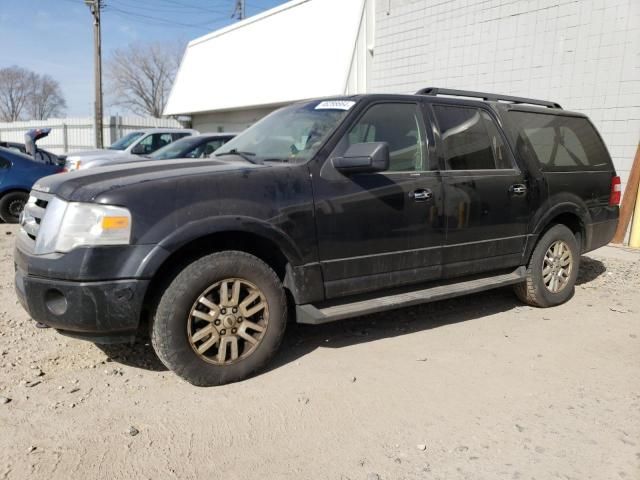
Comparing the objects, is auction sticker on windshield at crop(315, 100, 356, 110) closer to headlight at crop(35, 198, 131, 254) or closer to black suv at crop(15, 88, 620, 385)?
black suv at crop(15, 88, 620, 385)

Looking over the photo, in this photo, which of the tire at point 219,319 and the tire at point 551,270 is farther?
the tire at point 551,270

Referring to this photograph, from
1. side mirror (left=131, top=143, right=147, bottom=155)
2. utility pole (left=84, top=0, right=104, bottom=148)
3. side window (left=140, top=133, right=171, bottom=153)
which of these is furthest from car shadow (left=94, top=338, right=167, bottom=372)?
utility pole (left=84, top=0, right=104, bottom=148)

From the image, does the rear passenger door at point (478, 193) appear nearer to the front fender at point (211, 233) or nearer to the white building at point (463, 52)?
the front fender at point (211, 233)

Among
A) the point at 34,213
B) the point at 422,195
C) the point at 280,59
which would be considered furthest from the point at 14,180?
the point at 280,59

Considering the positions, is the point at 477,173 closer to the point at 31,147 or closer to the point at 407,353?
the point at 407,353

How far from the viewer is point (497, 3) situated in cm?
994

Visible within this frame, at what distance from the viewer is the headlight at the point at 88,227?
2.99m

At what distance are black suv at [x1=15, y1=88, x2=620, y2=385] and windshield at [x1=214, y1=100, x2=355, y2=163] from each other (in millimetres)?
18

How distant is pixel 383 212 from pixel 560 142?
257 centimetres

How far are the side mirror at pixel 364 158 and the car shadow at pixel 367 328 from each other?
144cm

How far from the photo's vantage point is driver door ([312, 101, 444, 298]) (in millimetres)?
3691

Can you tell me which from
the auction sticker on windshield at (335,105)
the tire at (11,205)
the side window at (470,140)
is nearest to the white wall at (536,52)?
the side window at (470,140)

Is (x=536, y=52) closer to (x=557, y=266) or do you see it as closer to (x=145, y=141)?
(x=557, y=266)

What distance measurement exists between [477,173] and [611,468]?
251 cm
